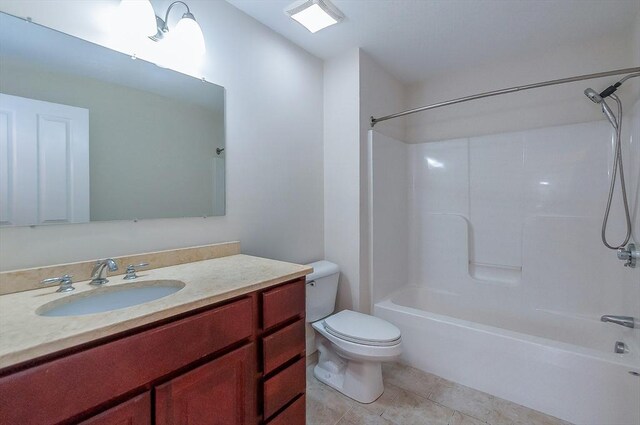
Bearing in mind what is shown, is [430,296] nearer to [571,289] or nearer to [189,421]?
[571,289]

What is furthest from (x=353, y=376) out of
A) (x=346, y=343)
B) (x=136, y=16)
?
(x=136, y=16)

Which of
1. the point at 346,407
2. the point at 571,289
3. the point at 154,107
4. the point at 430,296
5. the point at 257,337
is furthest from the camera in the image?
the point at 430,296

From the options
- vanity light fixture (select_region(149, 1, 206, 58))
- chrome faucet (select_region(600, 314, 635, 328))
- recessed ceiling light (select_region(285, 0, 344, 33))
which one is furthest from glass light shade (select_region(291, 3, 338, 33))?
chrome faucet (select_region(600, 314, 635, 328))

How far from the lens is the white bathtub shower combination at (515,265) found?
1.60 m

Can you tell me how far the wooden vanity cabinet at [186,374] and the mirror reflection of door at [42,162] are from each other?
0.68 m

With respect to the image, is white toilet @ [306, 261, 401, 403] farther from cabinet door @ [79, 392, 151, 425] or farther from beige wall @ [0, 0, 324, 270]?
cabinet door @ [79, 392, 151, 425]

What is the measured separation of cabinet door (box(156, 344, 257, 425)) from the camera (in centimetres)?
81

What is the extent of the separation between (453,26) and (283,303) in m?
2.06

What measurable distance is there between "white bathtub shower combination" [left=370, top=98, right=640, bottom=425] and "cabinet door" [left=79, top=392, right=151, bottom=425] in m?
1.72

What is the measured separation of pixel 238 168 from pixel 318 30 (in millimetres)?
1058

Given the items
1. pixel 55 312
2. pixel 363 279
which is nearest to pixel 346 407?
pixel 363 279

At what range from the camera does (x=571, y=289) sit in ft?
6.85

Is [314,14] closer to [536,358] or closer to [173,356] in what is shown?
[173,356]

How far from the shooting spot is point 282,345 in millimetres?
1158
